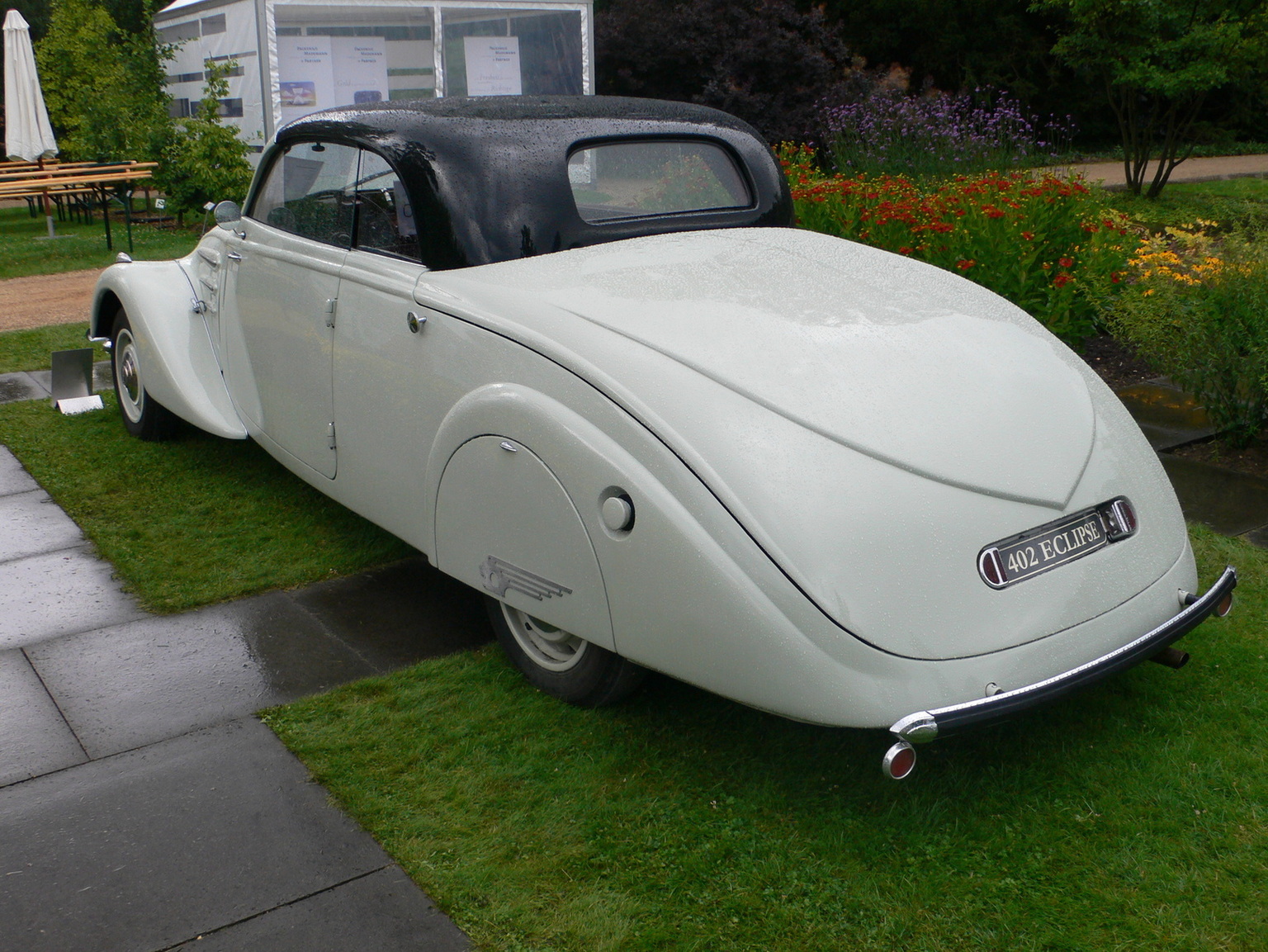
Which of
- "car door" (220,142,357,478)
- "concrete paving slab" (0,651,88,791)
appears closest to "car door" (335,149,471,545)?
"car door" (220,142,357,478)

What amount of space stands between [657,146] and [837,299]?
45.4 inches

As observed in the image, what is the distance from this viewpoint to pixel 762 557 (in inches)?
103

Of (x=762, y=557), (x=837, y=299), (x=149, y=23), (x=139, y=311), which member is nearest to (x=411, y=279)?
(x=837, y=299)

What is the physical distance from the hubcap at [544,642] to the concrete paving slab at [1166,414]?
333 centimetres

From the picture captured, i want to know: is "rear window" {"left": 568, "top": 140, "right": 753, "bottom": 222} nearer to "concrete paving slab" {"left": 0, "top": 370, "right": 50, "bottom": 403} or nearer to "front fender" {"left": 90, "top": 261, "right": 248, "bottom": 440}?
"front fender" {"left": 90, "top": 261, "right": 248, "bottom": 440}

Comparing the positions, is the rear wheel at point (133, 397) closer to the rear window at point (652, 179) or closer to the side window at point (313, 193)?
the side window at point (313, 193)

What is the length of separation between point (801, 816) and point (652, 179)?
2238 mm

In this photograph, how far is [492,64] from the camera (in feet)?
50.0

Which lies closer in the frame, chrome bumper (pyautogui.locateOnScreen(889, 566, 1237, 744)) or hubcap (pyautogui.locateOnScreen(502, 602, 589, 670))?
chrome bumper (pyautogui.locateOnScreen(889, 566, 1237, 744))

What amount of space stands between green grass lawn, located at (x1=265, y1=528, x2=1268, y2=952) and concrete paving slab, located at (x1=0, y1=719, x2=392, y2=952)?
113 mm

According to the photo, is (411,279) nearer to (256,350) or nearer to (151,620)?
(256,350)

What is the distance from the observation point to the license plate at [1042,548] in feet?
8.89

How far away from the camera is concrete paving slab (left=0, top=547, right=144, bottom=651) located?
400cm

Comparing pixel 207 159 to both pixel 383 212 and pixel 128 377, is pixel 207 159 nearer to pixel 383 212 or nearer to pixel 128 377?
pixel 128 377
